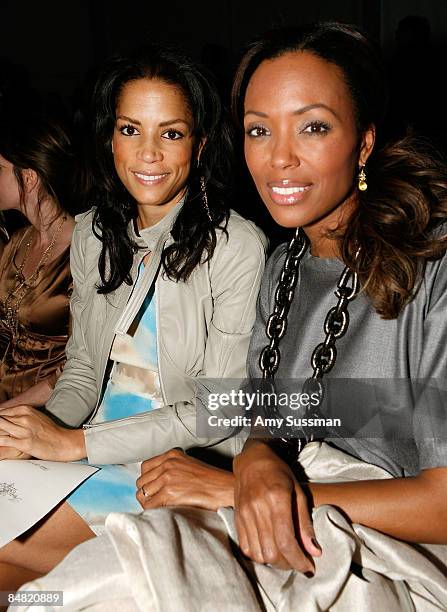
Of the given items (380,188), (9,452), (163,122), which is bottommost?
(9,452)

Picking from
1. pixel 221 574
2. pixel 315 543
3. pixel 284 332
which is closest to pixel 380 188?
pixel 284 332

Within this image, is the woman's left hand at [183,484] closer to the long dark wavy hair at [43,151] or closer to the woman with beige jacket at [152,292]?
the woman with beige jacket at [152,292]

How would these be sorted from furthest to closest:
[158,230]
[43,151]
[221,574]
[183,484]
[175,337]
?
[43,151] → [158,230] → [175,337] → [183,484] → [221,574]

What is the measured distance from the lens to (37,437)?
168 cm

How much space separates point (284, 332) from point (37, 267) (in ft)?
3.76

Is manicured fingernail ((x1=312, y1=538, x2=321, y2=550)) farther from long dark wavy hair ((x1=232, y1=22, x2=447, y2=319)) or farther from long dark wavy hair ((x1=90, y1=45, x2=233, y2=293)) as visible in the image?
long dark wavy hair ((x1=90, y1=45, x2=233, y2=293))

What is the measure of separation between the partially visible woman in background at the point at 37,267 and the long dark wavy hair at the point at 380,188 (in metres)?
1.06

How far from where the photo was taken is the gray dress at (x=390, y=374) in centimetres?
131

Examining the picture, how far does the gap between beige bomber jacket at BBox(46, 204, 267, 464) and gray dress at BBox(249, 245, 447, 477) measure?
270 mm

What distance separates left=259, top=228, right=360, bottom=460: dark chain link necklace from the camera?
4.86 ft

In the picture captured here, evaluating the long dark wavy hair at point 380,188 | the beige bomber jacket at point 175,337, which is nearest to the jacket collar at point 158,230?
the beige bomber jacket at point 175,337

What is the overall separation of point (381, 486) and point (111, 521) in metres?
0.45

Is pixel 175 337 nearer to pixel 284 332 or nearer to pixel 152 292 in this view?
pixel 152 292

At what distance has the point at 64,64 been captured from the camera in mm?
6500
